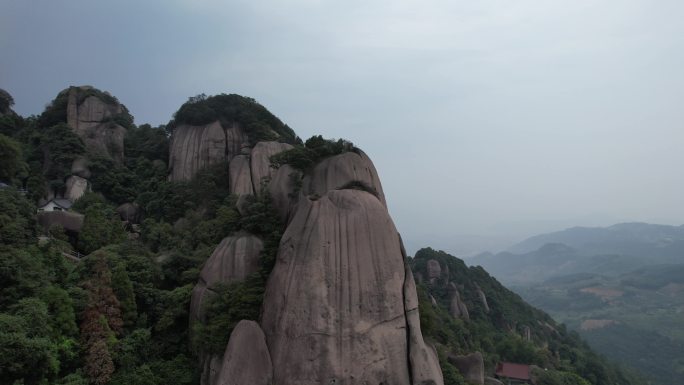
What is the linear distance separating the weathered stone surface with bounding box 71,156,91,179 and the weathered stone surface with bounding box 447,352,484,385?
2792cm

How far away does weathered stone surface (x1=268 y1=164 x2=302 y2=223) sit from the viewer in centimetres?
1919

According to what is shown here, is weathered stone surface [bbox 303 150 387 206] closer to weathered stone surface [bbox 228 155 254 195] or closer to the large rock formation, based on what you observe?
the large rock formation

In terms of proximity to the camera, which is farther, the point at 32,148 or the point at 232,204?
the point at 32,148

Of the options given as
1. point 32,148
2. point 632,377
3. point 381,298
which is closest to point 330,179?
point 381,298

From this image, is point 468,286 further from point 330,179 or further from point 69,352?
point 69,352

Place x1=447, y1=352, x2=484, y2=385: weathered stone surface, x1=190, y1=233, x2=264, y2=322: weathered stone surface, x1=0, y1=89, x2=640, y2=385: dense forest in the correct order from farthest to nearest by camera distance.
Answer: x1=447, y1=352, x2=484, y2=385: weathered stone surface
x1=190, y1=233, x2=264, y2=322: weathered stone surface
x1=0, y1=89, x2=640, y2=385: dense forest

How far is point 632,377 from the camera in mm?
55000

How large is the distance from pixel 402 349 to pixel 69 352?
11.4 meters

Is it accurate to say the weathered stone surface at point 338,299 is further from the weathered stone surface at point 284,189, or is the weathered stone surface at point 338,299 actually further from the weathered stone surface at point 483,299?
the weathered stone surface at point 483,299

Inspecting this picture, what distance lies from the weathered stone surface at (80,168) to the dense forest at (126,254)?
22cm

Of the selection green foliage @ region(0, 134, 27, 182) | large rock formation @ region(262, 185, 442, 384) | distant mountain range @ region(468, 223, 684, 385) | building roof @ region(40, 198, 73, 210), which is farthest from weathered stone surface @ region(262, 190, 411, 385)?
distant mountain range @ region(468, 223, 684, 385)

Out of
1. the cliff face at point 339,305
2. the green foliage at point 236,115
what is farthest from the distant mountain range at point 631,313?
the cliff face at point 339,305

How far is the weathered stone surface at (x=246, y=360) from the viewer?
572 inches

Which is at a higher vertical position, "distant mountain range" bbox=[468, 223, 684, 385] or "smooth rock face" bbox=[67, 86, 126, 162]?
"smooth rock face" bbox=[67, 86, 126, 162]
